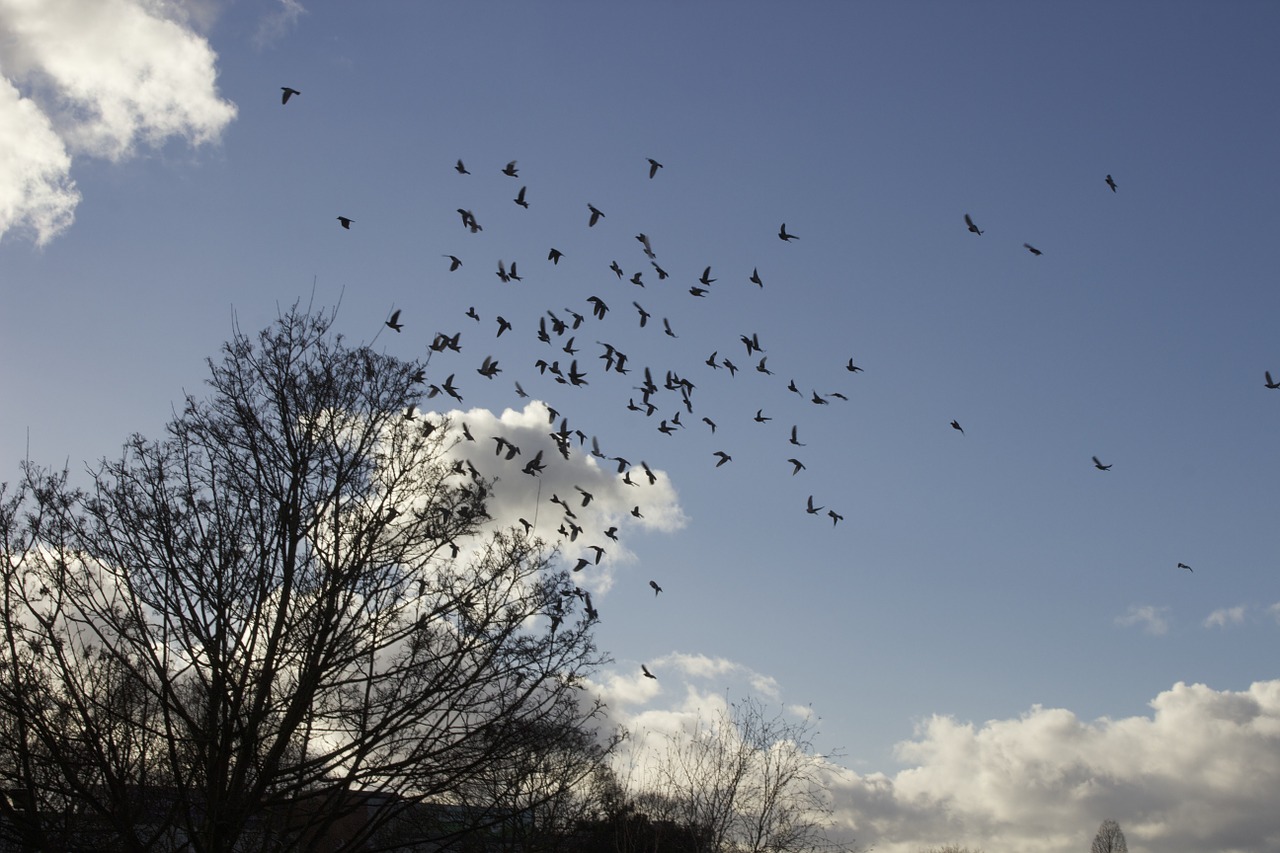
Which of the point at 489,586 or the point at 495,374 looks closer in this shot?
the point at 489,586

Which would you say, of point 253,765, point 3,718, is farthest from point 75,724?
point 253,765

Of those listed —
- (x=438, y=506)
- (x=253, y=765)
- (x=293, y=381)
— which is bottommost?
(x=253, y=765)

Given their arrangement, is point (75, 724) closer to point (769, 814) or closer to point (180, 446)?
Result: point (180, 446)

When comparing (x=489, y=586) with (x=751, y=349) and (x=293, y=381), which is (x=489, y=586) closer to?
(x=293, y=381)

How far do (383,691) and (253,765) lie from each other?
177 cm

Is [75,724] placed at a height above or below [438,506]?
below

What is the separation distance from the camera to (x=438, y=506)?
46.6 feet

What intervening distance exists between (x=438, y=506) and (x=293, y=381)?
2816mm

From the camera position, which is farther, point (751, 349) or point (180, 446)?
point (751, 349)

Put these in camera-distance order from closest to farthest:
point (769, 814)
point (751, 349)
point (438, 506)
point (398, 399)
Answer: point (438, 506)
point (398, 399)
point (751, 349)
point (769, 814)

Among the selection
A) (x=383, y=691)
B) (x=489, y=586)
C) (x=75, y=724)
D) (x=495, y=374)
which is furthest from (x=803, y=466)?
(x=75, y=724)

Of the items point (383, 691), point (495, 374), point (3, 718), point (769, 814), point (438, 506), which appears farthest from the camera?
point (769, 814)

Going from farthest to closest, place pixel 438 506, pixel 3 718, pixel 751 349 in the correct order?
1. pixel 751 349
2. pixel 438 506
3. pixel 3 718

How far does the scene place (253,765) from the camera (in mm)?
12922
